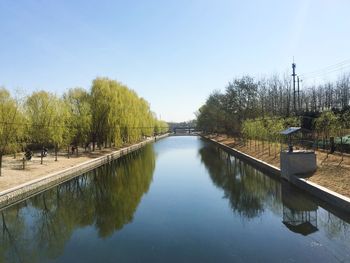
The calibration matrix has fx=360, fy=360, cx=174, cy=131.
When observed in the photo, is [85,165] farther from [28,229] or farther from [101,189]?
[28,229]

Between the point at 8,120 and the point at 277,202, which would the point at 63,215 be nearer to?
the point at 277,202

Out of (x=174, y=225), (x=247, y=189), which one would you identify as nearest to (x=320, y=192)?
(x=247, y=189)

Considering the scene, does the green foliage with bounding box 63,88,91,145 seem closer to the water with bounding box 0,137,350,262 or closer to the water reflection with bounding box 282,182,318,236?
the water with bounding box 0,137,350,262

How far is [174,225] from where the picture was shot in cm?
1491

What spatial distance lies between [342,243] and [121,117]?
39.8 meters

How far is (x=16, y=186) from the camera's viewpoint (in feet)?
66.6

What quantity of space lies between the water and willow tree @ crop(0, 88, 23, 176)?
6.07m

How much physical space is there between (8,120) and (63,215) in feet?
41.2

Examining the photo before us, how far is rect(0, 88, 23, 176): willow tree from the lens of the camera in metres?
26.1

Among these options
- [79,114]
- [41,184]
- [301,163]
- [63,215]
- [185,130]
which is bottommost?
[63,215]

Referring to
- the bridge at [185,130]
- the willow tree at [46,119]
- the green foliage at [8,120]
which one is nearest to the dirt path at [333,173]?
the green foliage at [8,120]

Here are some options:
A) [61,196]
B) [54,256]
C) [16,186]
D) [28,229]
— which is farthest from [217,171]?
[54,256]

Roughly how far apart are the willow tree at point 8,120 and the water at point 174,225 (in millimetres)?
6069

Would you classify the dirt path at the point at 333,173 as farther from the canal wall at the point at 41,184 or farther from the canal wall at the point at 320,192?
the canal wall at the point at 41,184
